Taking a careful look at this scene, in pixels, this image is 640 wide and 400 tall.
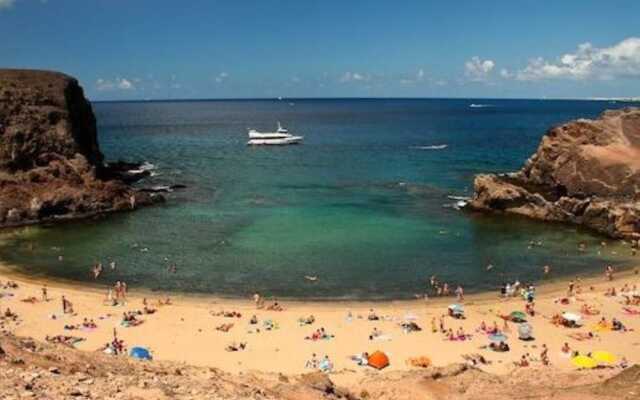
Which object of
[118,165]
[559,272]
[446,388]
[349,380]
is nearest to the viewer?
[446,388]

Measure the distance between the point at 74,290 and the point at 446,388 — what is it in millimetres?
29349

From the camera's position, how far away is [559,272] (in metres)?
48.9

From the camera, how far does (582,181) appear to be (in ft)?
214

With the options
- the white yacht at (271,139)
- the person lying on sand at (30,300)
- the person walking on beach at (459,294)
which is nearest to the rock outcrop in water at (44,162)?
the person lying on sand at (30,300)

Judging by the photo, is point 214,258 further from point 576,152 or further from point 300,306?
point 576,152

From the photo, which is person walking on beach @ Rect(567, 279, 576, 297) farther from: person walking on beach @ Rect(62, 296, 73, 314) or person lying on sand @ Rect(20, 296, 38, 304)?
person lying on sand @ Rect(20, 296, 38, 304)

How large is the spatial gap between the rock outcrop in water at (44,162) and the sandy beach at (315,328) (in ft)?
65.2

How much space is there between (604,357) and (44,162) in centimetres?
5605

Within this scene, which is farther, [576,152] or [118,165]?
[118,165]

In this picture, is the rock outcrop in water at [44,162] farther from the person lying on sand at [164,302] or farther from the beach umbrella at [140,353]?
the beach umbrella at [140,353]

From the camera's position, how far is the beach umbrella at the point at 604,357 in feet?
105

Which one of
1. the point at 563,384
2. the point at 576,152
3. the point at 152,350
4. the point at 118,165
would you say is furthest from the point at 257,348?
the point at 118,165

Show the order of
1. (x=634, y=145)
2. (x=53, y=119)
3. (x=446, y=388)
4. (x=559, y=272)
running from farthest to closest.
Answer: (x=53, y=119)
(x=634, y=145)
(x=559, y=272)
(x=446, y=388)

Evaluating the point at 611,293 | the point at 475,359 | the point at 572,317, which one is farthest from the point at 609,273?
the point at 475,359
